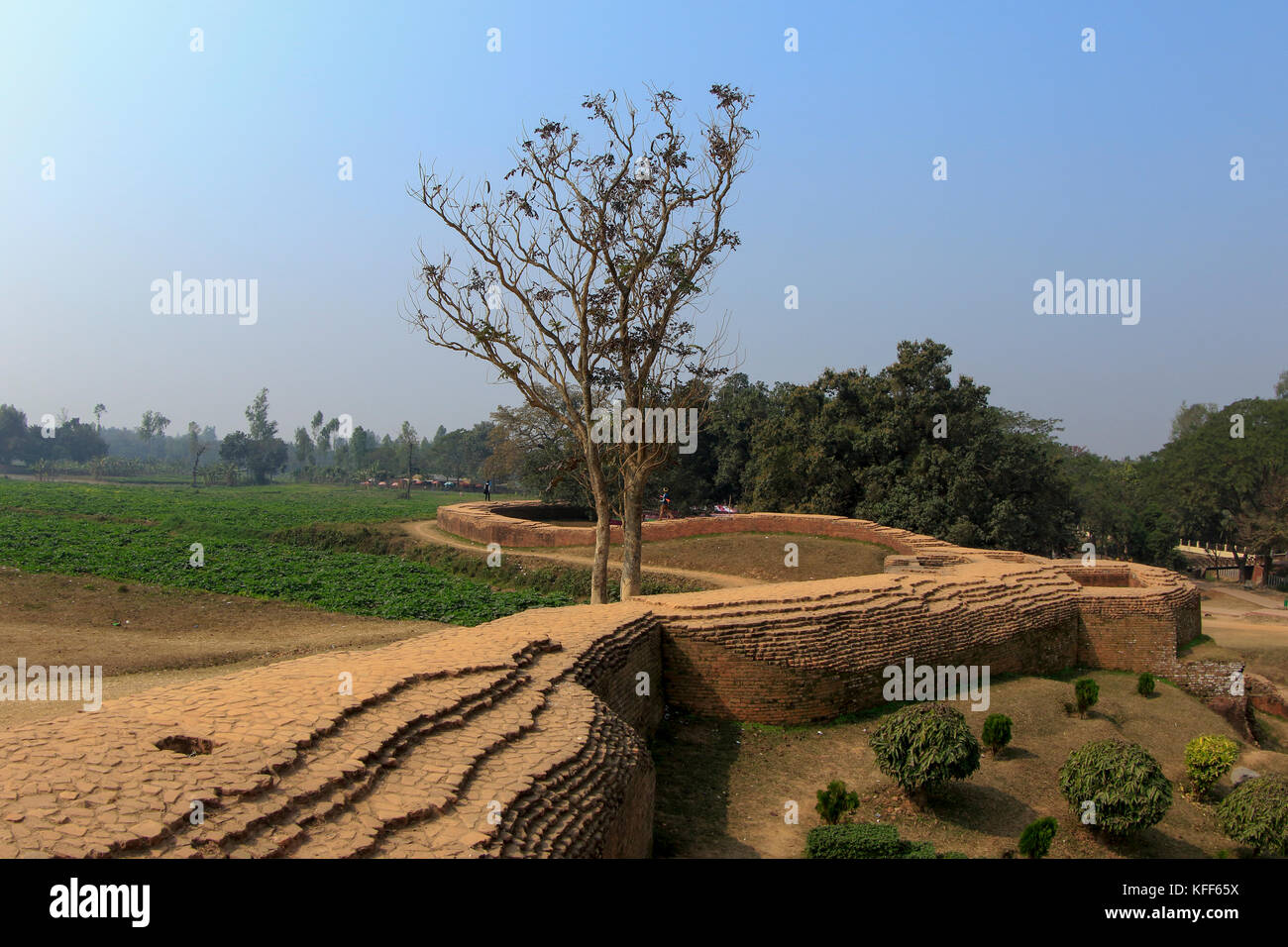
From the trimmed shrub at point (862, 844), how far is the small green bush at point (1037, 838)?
2.01ft

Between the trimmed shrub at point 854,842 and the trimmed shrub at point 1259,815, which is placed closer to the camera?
the trimmed shrub at point 854,842

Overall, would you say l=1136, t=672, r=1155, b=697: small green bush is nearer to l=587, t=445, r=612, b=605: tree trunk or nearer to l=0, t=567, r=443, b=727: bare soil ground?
l=587, t=445, r=612, b=605: tree trunk

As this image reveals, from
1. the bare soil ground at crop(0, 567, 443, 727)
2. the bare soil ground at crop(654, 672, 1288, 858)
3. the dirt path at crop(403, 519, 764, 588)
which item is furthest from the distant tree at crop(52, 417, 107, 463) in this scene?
the bare soil ground at crop(654, 672, 1288, 858)

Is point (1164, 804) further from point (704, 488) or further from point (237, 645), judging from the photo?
point (704, 488)

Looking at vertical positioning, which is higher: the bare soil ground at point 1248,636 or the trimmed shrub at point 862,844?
the trimmed shrub at point 862,844

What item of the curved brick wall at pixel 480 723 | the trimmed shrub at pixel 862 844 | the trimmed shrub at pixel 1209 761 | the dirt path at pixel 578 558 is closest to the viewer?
the curved brick wall at pixel 480 723

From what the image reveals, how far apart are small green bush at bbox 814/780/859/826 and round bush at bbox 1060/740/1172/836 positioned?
2.27m

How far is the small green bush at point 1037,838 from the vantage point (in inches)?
294

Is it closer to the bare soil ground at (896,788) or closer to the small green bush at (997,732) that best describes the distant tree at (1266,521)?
the bare soil ground at (896,788)

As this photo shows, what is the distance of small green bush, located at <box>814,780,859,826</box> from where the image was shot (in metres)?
8.00

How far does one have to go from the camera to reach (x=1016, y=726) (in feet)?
35.6

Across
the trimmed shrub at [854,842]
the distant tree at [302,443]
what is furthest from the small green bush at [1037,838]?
the distant tree at [302,443]

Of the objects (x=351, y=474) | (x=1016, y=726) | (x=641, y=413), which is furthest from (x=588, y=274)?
(x=351, y=474)
